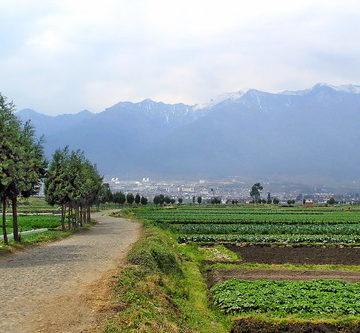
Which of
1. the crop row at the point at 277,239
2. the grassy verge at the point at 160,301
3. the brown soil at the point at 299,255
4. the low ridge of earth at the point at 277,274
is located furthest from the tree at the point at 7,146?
the crop row at the point at 277,239

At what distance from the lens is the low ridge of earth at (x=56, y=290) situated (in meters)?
11.2

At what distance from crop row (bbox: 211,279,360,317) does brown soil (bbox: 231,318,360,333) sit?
77 cm

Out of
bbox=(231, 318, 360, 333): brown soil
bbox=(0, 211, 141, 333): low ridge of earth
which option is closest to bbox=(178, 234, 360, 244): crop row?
bbox=(0, 211, 141, 333): low ridge of earth

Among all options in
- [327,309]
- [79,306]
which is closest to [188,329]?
[79,306]

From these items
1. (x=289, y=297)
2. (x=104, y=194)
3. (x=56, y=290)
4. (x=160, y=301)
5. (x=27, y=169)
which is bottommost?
(x=289, y=297)

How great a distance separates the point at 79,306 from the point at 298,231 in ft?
126

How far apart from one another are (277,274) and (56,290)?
36.8ft

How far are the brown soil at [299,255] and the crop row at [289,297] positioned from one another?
10.8m

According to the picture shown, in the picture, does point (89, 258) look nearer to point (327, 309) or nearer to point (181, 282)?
point (181, 282)

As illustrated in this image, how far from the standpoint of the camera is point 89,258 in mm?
23109

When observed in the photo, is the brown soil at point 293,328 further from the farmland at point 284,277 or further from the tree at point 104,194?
the tree at point 104,194

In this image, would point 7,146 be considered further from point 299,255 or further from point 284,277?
point 299,255

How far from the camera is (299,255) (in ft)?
104

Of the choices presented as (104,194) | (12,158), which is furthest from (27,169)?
(104,194)
